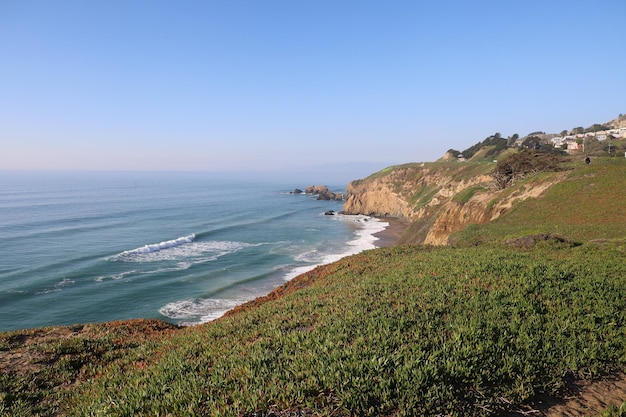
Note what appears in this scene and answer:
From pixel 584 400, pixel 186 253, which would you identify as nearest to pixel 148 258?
pixel 186 253

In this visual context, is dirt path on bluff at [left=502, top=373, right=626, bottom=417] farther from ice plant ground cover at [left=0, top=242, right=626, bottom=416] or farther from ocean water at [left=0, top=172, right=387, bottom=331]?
ocean water at [left=0, top=172, right=387, bottom=331]

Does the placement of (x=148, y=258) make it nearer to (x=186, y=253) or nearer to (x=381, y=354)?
(x=186, y=253)

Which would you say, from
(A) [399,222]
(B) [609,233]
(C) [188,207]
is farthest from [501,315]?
(C) [188,207]

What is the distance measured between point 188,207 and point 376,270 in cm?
8990

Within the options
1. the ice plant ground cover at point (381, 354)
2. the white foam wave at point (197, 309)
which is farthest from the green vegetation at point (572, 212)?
the white foam wave at point (197, 309)

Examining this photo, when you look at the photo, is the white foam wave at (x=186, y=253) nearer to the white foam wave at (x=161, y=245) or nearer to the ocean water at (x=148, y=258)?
the white foam wave at (x=161, y=245)

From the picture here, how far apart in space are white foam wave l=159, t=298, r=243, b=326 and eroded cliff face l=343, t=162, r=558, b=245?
81.8 feet

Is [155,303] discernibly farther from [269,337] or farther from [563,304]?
[563,304]

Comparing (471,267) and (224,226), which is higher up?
(471,267)

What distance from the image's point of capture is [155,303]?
32.0 meters

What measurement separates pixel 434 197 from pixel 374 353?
238 feet

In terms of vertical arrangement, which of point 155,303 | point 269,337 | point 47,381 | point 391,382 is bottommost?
point 155,303

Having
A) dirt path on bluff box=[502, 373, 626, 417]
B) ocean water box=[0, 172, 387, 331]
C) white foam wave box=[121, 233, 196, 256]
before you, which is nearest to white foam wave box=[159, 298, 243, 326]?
ocean water box=[0, 172, 387, 331]

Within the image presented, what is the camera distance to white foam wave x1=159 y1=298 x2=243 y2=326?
28420 millimetres
